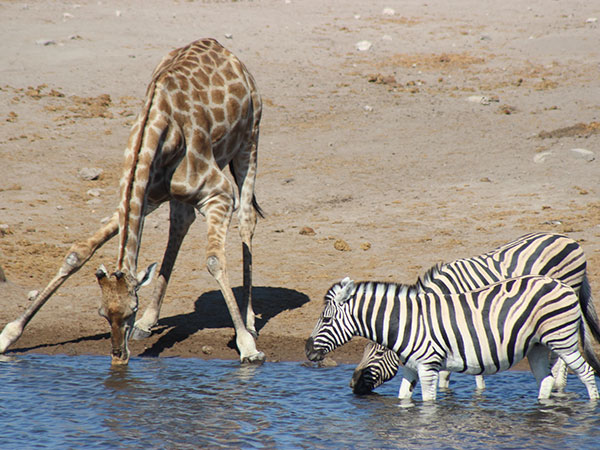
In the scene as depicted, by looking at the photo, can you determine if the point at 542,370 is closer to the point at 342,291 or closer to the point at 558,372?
the point at 558,372

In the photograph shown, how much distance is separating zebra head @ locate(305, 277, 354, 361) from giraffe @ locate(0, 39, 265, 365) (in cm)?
151

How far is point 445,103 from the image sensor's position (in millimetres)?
19344

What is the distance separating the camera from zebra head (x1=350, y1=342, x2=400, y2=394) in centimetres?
755

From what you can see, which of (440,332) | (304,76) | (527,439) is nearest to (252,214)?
(440,332)

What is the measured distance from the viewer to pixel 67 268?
833 cm

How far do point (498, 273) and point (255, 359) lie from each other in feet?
8.36

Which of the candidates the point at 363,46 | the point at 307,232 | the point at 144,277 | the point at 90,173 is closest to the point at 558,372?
the point at 144,277

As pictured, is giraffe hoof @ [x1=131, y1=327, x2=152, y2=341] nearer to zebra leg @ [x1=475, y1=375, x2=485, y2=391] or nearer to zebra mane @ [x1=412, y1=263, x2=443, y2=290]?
zebra mane @ [x1=412, y1=263, x2=443, y2=290]

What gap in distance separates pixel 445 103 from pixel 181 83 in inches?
442

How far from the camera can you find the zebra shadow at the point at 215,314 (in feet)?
31.2

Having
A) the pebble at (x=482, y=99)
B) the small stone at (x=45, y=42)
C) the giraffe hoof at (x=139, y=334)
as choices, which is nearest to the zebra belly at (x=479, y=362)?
the giraffe hoof at (x=139, y=334)

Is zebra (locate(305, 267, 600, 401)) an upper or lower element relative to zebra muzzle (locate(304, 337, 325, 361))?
upper

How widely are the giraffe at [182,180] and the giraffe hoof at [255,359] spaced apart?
1cm

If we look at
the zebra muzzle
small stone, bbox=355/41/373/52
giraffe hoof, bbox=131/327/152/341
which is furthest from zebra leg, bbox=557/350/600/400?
small stone, bbox=355/41/373/52
